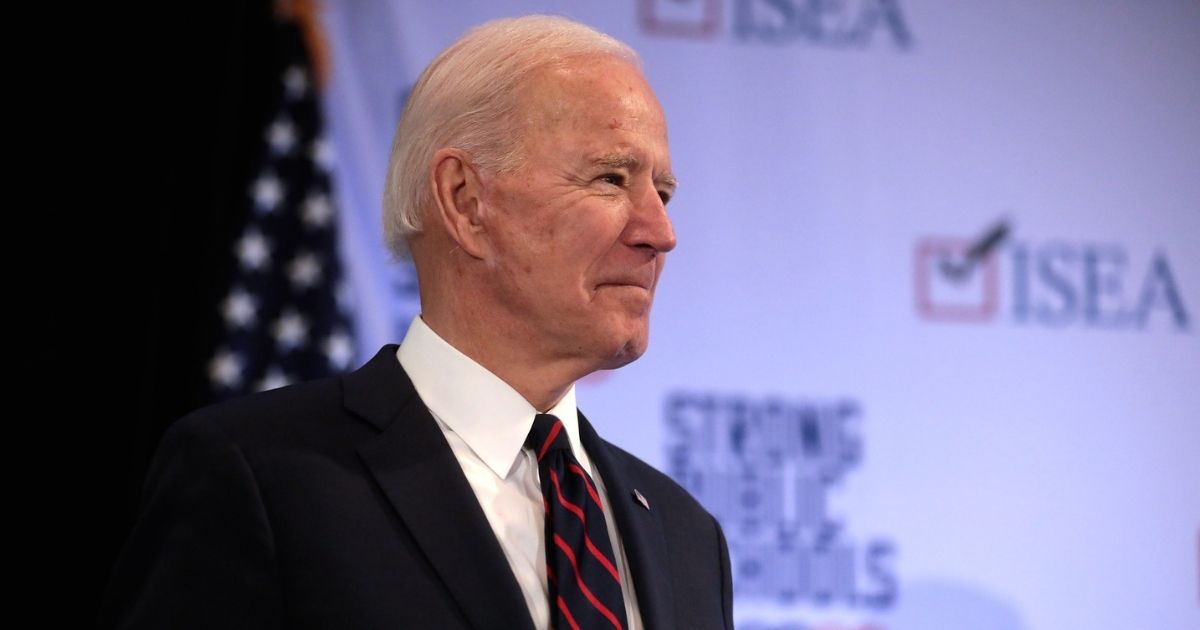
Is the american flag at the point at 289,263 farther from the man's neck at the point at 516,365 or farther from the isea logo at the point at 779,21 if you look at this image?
the man's neck at the point at 516,365

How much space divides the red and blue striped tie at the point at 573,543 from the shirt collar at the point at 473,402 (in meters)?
0.03

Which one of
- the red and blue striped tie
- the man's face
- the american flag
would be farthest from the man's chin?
the american flag

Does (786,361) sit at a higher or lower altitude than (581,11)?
lower

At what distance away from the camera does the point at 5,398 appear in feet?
10.8

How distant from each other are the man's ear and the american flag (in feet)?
6.11

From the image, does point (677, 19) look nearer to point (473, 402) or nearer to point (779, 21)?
point (779, 21)

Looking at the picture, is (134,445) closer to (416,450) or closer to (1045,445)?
(416,450)

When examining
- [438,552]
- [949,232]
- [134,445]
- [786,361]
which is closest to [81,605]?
[134,445]

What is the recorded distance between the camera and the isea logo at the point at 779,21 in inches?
150

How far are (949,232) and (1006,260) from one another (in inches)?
7.0

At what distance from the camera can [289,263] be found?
368 centimetres

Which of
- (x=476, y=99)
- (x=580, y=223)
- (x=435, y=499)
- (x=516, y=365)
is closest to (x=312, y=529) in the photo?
(x=435, y=499)

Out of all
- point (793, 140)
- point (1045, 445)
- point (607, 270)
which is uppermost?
point (793, 140)

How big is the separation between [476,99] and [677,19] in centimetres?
210
